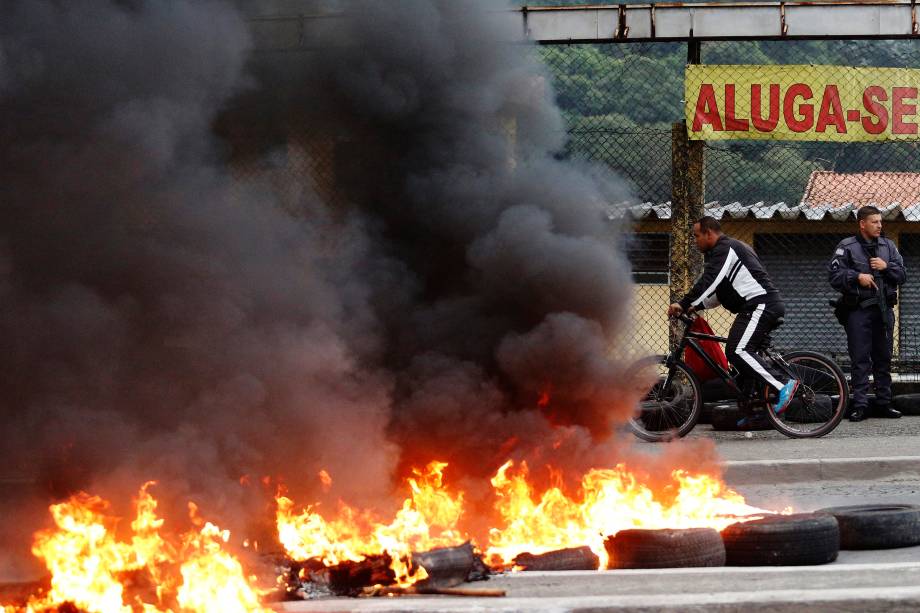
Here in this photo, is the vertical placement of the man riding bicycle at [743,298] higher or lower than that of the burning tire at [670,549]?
higher

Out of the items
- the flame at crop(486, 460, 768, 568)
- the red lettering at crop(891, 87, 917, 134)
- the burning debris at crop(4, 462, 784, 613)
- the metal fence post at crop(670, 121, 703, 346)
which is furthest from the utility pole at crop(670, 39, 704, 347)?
the burning debris at crop(4, 462, 784, 613)

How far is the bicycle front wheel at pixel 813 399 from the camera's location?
9.89m

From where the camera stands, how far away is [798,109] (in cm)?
1088

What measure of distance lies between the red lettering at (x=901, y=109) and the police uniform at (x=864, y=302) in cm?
95

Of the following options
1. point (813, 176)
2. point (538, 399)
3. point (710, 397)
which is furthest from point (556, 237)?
point (813, 176)

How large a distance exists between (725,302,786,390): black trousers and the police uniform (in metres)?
1.34

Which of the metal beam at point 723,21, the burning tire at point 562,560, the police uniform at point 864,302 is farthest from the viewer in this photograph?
the police uniform at point 864,302

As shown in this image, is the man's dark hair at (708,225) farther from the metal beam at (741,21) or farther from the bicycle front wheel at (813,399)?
the metal beam at (741,21)

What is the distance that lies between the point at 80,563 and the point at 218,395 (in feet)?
4.21

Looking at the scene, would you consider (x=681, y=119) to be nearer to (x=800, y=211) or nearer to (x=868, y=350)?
(x=868, y=350)

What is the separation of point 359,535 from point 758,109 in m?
6.44

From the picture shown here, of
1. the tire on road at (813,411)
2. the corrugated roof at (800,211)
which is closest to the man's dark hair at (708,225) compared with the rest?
the tire on road at (813,411)

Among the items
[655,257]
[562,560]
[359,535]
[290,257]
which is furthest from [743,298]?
[359,535]

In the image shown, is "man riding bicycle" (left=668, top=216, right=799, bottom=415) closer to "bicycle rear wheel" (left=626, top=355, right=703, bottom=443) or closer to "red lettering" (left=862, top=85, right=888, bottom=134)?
"bicycle rear wheel" (left=626, top=355, right=703, bottom=443)
